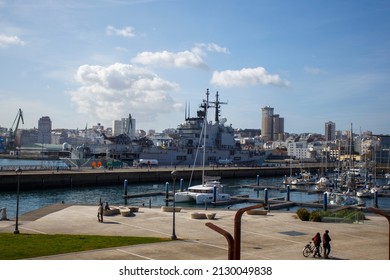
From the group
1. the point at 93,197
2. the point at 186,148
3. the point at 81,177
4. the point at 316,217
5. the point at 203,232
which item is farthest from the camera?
the point at 186,148

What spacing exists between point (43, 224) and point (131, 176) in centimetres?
4205

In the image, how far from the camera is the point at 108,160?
80.7 metres

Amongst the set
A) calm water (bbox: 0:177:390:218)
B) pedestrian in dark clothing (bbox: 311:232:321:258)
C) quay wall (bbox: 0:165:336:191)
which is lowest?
calm water (bbox: 0:177:390:218)

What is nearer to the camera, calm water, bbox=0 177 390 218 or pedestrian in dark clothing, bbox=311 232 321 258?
pedestrian in dark clothing, bbox=311 232 321 258

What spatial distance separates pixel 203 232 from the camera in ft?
62.1

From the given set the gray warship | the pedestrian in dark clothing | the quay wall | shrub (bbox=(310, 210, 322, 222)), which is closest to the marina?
the quay wall

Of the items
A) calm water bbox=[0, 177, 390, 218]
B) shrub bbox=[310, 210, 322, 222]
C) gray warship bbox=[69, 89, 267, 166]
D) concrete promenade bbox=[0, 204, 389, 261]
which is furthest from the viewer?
gray warship bbox=[69, 89, 267, 166]

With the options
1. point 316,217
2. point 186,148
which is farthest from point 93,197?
point 186,148

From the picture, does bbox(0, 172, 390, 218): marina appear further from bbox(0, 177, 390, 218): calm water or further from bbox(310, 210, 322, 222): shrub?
bbox(310, 210, 322, 222): shrub

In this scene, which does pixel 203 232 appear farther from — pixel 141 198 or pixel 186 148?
pixel 186 148

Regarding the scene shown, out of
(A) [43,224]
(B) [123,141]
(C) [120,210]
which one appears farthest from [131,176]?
(A) [43,224]

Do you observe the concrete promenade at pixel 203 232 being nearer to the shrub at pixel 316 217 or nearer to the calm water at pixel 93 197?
the shrub at pixel 316 217

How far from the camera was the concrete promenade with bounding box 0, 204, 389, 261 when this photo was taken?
1419 cm
